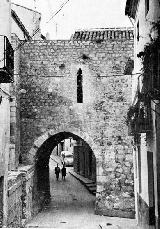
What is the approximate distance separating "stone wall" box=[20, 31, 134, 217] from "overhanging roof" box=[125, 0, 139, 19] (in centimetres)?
266

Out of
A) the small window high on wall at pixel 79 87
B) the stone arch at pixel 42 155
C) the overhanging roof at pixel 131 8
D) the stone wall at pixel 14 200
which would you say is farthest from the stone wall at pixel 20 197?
the overhanging roof at pixel 131 8

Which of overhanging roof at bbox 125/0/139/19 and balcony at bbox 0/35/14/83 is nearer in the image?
balcony at bbox 0/35/14/83

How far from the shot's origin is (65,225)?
1234 cm

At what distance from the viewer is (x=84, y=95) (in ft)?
45.8

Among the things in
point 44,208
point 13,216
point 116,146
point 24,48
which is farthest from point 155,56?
point 44,208

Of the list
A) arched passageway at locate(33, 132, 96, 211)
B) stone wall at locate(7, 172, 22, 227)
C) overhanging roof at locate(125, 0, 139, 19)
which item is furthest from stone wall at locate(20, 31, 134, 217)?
stone wall at locate(7, 172, 22, 227)

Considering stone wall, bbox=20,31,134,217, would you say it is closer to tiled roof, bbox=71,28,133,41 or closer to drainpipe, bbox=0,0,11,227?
drainpipe, bbox=0,0,11,227

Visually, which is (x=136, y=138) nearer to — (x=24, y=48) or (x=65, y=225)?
(x=65, y=225)

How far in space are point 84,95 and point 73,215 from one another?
471 centimetres

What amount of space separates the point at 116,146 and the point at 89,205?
396 centimetres

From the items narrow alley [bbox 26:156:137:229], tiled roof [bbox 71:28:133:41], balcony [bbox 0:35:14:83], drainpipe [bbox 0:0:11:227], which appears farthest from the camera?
tiled roof [bbox 71:28:133:41]

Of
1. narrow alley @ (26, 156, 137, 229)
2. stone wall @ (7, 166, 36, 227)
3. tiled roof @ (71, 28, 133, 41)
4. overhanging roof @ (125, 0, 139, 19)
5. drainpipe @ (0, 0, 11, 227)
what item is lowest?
narrow alley @ (26, 156, 137, 229)

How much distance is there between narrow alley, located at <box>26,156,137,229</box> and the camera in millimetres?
12223

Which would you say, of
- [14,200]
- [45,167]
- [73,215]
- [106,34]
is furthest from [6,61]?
[106,34]
